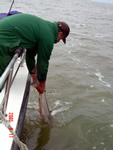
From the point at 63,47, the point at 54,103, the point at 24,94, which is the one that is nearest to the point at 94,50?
the point at 63,47

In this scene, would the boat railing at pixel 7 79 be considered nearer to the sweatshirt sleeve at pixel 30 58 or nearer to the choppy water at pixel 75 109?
the sweatshirt sleeve at pixel 30 58

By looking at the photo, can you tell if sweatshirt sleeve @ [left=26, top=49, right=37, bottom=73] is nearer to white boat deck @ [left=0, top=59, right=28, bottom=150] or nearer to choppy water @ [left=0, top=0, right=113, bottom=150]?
white boat deck @ [left=0, top=59, right=28, bottom=150]

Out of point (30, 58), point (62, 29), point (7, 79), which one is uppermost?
point (62, 29)

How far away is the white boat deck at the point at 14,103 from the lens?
1989 millimetres

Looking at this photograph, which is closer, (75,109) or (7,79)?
(7,79)

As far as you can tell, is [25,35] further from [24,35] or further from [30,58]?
[30,58]

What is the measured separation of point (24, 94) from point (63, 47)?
709 centimetres

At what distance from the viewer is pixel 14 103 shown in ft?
8.64

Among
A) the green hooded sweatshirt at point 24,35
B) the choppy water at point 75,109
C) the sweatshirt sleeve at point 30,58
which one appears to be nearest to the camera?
the green hooded sweatshirt at point 24,35

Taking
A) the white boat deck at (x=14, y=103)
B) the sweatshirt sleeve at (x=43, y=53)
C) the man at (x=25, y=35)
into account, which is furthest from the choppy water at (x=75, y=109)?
the man at (x=25, y=35)

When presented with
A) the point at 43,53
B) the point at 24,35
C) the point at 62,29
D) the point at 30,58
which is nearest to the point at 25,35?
the point at 24,35

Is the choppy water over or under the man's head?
under

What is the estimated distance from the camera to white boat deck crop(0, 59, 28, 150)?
6.53 feet

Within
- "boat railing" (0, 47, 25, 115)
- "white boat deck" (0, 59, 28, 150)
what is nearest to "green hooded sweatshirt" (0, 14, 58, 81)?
"boat railing" (0, 47, 25, 115)
